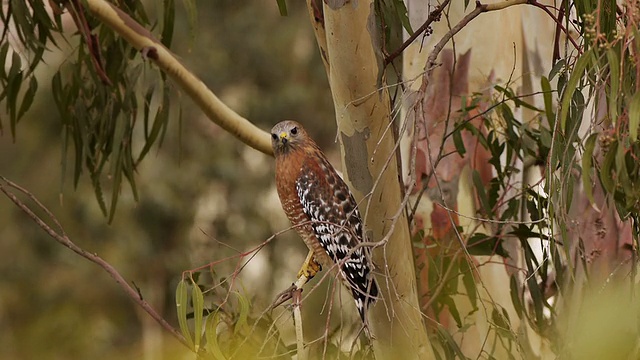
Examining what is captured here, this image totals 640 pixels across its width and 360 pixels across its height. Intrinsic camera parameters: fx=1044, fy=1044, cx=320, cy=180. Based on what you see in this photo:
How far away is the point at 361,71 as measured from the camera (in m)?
1.84

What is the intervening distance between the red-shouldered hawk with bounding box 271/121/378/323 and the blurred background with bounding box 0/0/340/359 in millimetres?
3927

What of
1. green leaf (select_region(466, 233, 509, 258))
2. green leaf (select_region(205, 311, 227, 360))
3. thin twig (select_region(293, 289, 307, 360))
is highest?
green leaf (select_region(466, 233, 509, 258))

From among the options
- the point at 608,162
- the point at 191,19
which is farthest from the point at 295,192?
the point at 608,162

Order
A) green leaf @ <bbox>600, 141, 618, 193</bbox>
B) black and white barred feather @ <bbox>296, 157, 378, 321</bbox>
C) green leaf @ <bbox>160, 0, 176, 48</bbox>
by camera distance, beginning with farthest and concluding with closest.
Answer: green leaf @ <bbox>160, 0, 176, 48</bbox> < black and white barred feather @ <bbox>296, 157, 378, 321</bbox> < green leaf @ <bbox>600, 141, 618, 193</bbox>

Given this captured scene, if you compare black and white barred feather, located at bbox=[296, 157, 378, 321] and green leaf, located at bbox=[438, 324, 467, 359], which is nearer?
green leaf, located at bbox=[438, 324, 467, 359]

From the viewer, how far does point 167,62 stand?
8.13 feet

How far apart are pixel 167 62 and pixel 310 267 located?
642mm

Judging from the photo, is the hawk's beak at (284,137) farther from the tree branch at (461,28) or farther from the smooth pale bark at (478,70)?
the tree branch at (461,28)

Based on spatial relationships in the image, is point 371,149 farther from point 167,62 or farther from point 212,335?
point 167,62

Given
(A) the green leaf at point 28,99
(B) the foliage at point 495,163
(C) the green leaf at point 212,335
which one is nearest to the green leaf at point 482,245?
(B) the foliage at point 495,163

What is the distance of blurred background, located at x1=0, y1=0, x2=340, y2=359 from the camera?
6785mm

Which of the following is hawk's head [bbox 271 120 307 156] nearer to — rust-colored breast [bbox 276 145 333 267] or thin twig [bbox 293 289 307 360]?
rust-colored breast [bbox 276 145 333 267]

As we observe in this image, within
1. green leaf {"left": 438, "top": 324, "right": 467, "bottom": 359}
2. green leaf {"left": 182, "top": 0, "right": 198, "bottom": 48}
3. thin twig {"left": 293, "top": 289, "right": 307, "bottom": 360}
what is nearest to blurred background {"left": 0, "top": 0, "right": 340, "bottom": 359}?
green leaf {"left": 182, "top": 0, "right": 198, "bottom": 48}

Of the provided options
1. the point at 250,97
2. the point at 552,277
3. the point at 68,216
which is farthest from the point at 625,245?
the point at 68,216
